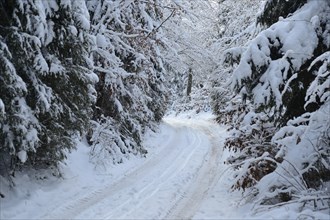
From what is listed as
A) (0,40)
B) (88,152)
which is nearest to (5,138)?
(0,40)

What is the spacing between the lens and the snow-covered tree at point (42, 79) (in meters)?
5.87

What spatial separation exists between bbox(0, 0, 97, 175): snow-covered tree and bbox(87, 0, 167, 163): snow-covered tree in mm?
2135

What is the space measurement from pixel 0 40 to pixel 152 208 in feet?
12.5

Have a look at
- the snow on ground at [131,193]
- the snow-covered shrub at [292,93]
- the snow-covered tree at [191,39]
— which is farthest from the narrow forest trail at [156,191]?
the snow-covered tree at [191,39]

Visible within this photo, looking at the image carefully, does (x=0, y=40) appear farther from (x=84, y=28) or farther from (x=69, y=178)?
(x=69, y=178)

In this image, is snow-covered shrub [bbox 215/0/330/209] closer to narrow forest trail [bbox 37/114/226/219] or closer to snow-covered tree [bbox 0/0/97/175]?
narrow forest trail [bbox 37/114/226/219]

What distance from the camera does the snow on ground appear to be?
6.41 meters

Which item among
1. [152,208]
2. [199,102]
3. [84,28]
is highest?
[84,28]

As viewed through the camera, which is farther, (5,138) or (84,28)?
(84,28)

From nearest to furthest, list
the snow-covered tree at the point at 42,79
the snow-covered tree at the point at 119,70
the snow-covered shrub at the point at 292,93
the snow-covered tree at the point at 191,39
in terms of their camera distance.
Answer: the snow-covered tree at the point at 42,79 → the snow-covered shrub at the point at 292,93 → the snow-covered tree at the point at 119,70 → the snow-covered tree at the point at 191,39

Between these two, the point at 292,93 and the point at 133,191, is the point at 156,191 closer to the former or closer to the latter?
the point at 133,191

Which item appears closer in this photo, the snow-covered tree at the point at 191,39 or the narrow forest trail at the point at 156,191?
the narrow forest trail at the point at 156,191

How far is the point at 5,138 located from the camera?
19.5 ft

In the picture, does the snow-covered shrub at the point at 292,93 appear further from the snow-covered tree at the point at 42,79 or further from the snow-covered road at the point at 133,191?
the snow-covered tree at the point at 42,79
